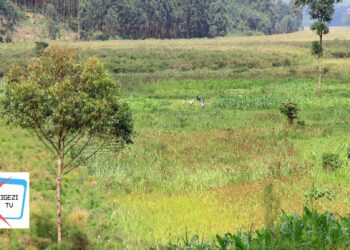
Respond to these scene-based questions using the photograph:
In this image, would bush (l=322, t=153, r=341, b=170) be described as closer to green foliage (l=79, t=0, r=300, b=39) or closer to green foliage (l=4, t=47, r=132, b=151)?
green foliage (l=4, t=47, r=132, b=151)

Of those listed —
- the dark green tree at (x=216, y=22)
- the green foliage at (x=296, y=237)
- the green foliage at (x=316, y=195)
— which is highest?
the dark green tree at (x=216, y=22)

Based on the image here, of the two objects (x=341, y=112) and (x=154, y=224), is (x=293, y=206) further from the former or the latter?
(x=341, y=112)

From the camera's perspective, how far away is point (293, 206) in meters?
19.1

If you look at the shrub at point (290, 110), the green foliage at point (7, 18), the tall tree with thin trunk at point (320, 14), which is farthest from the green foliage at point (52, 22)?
the shrub at point (290, 110)

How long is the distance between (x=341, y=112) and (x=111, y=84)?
99.5 ft

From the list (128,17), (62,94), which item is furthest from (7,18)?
(62,94)

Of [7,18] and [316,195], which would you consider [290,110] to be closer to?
[316,195]

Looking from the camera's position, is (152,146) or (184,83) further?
(184,83)

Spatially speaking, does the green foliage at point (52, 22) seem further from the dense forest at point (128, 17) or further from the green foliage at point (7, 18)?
the green foliage at point (7, 18)

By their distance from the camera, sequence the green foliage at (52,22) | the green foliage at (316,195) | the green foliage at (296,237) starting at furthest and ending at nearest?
the green foliage at (52,22) → the green foliage at (316,195) → the green foliage at (296,237)

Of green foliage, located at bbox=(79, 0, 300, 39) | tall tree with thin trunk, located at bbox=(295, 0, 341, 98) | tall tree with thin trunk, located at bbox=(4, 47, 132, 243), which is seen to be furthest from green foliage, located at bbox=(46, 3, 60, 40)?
tall tree with thin trunk, located at bbox=(4, 47, 132, 243)

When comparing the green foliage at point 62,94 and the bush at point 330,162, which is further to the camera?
the bush at point 330,162

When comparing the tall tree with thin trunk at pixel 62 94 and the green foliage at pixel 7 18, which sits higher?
the green foliage at pixel 7 18

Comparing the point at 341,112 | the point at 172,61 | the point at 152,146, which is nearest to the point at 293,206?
the point at 152,146
